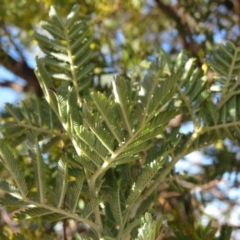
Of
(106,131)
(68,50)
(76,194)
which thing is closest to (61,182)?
(76,194)

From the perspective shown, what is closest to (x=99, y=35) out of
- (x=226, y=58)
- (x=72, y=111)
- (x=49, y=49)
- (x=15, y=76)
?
(x=15, y=76)

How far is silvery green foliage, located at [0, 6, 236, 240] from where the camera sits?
0.82 meters

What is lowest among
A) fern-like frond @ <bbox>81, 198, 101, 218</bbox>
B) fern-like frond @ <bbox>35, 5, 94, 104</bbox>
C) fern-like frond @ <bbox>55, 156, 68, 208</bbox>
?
fern-like frond @ <bbox>81, 198, 101, 218</bbox>

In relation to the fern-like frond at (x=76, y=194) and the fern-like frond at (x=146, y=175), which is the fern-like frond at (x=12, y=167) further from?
the fern-like frond at (x=146, y=175)

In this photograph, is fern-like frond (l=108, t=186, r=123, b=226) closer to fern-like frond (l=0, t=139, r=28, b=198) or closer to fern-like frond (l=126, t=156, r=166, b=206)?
fern-like frond (l=126, t=156, r=166, b=206)

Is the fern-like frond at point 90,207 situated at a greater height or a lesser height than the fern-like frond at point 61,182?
lesser

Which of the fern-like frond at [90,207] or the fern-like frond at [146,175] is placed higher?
the fern-like frond at [146,175]

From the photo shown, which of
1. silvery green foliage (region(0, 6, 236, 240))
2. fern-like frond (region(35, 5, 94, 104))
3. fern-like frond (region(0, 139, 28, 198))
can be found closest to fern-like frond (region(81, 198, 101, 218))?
silvery green foliage (region(0, 6, 236, 240))

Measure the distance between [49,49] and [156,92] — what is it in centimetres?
48

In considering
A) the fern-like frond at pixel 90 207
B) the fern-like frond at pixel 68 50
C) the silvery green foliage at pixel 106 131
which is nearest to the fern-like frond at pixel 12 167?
the silvery green foliage at pixel 106 131

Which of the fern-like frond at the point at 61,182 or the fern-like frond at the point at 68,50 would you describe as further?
the fern-like frond at the point at 68,50

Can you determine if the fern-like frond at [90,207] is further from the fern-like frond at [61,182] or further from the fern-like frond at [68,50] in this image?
the fern-like frond at [68,50]

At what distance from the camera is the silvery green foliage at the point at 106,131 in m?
0.82

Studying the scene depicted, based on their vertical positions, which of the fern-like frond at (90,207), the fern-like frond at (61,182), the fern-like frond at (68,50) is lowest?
the fern-like frond at (90,207)
